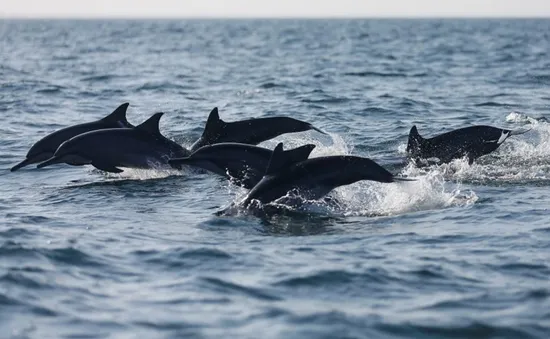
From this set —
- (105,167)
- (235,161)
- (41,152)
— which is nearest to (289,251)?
(235,161)

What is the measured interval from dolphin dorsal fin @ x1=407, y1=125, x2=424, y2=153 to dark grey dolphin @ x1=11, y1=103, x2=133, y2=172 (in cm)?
466

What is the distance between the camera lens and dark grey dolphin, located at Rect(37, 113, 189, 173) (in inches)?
597

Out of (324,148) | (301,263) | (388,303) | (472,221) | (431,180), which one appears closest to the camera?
(388,303)

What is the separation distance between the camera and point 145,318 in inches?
330

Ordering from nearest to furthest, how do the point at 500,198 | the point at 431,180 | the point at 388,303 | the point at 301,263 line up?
1. the point at 388,303
2. the point at 301,263
3. the point at 500,198
4. the point at 431,180

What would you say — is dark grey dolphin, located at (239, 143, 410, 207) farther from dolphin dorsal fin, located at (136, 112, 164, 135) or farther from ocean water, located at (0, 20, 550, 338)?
dolphin dorsal fin, located at (136, 112, 164, 135)

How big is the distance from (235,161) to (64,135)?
4.06m

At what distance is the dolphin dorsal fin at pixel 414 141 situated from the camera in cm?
1548

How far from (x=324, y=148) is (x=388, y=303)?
362 inches

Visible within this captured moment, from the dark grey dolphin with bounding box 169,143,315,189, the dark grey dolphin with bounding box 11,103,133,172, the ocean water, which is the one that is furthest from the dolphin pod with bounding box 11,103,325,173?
the dark grey dolphin with bounding box 169,143,315,189

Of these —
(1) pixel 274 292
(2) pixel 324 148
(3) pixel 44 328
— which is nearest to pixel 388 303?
(1) pixel 274 292

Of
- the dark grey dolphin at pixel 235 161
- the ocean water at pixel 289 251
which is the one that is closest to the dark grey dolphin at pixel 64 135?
the ocean water at pixel 289 251

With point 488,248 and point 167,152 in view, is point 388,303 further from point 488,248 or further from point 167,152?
point 167,152

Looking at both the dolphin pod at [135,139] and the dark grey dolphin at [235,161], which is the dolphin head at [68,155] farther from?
the dark grey dolphin at [235,161]
